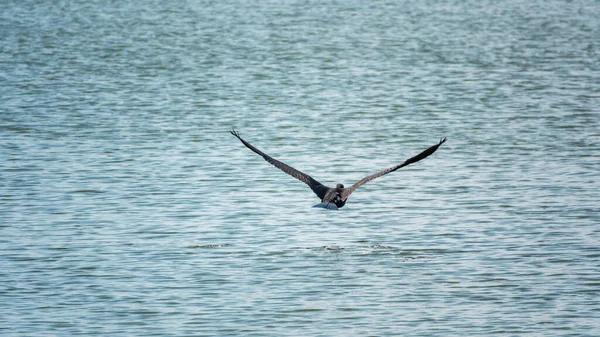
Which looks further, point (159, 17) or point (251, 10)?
point (251, 10)

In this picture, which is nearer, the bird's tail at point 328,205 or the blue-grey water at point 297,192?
the blue-grey water at point 297,192

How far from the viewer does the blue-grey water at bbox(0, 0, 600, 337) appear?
55.7 feet

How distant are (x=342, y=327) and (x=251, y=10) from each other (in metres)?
59.1

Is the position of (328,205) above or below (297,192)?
above

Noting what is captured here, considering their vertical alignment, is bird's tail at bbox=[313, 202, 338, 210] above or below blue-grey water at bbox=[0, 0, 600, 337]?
above

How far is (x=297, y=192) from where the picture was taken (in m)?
24.9

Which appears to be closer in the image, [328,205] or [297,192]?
[328,205]

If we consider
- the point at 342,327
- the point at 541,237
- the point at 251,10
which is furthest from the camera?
the point at 251,10

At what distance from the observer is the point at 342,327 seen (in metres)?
16.1

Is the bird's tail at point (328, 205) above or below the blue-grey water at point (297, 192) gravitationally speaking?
above

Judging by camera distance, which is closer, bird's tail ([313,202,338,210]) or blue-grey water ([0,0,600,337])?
blue-grey water ([0,0,600,337])

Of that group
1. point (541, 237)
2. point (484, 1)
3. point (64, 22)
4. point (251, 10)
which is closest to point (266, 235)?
point (541, 237)

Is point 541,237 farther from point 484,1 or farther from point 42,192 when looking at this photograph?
point 484,1

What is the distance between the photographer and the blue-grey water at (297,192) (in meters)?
17.0
